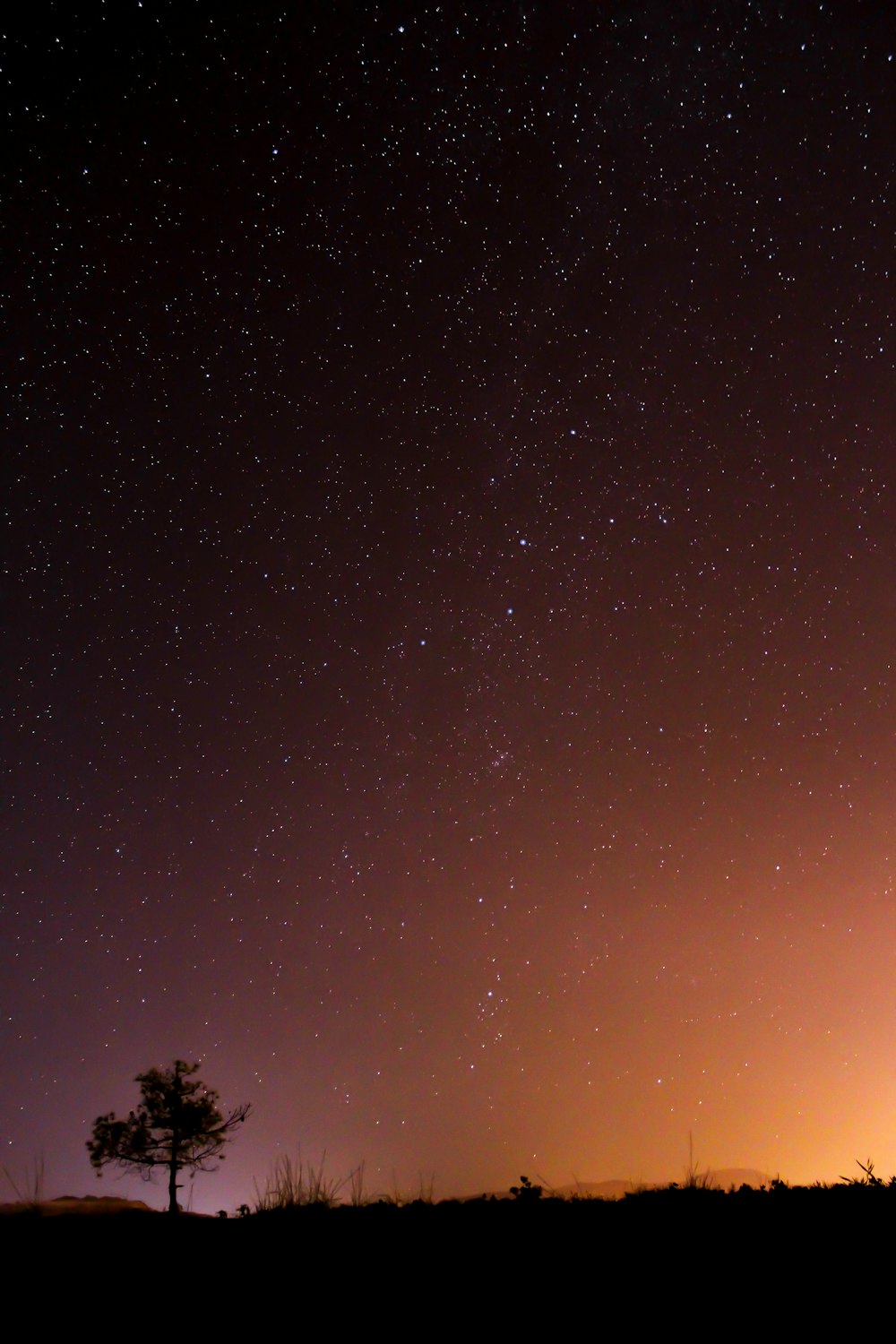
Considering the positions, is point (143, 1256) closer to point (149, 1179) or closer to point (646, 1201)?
point (646, 1201)

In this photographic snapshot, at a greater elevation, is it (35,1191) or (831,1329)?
(35,1191)

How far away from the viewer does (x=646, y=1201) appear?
16.4 ft

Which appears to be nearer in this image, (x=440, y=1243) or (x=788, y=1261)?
(x=788, y=1261)

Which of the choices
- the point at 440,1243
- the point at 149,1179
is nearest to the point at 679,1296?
the point at 440,1243

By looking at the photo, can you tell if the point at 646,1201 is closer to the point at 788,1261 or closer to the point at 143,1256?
the point at 788,1261

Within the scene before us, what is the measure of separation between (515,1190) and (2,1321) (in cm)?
340

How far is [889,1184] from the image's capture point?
17.4 ft

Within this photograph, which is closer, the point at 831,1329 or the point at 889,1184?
the point at 831,1329

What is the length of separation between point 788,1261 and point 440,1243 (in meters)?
1.52

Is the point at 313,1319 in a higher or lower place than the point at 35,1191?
lower

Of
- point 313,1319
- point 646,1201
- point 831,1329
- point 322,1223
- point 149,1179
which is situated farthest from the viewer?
point 149,1179

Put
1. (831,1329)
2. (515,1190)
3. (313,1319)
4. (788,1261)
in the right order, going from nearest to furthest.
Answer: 1. (831,1329)
2. (313,1319)
3. (788,1261)
4. (515,1190)

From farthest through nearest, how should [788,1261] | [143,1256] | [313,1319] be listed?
[143,1256], [788,1261], [313,1319]

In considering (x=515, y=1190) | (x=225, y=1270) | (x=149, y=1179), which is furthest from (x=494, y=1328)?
(x=149, y=1179)
